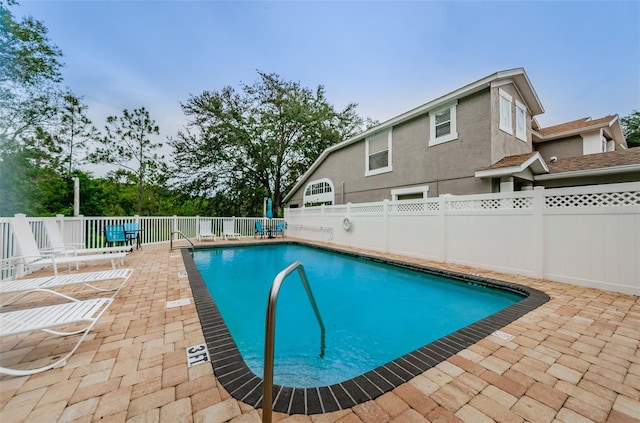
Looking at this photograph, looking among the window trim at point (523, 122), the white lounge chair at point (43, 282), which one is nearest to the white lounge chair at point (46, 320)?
the white lounge chair at point (43, 282)

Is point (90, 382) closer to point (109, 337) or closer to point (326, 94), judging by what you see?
point (109, 337)

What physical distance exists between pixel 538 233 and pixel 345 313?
4.53 meters

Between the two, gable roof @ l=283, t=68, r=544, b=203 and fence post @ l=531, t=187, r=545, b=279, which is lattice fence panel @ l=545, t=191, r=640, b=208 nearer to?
fence post @ l=531, t=187, r=545, b=279

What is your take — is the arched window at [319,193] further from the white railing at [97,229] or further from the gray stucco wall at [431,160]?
the white railing at [97,229]

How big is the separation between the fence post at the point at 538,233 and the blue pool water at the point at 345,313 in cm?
122

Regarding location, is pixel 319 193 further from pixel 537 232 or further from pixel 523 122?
pixel 537 232

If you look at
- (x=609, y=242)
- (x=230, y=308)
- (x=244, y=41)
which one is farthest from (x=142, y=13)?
(x=609, y=242)

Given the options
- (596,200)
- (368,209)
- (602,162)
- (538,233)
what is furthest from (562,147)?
(368,209)

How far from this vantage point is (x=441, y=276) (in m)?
5.89

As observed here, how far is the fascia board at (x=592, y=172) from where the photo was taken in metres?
6.83

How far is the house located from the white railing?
7890 millimetres

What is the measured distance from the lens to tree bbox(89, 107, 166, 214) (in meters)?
16.8

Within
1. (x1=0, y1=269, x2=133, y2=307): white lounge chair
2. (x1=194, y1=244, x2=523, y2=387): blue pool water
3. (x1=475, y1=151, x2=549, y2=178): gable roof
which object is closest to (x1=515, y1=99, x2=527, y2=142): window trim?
(x1=475, y1=151, x2=549, y2=178): gable roof

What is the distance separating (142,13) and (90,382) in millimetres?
11168
